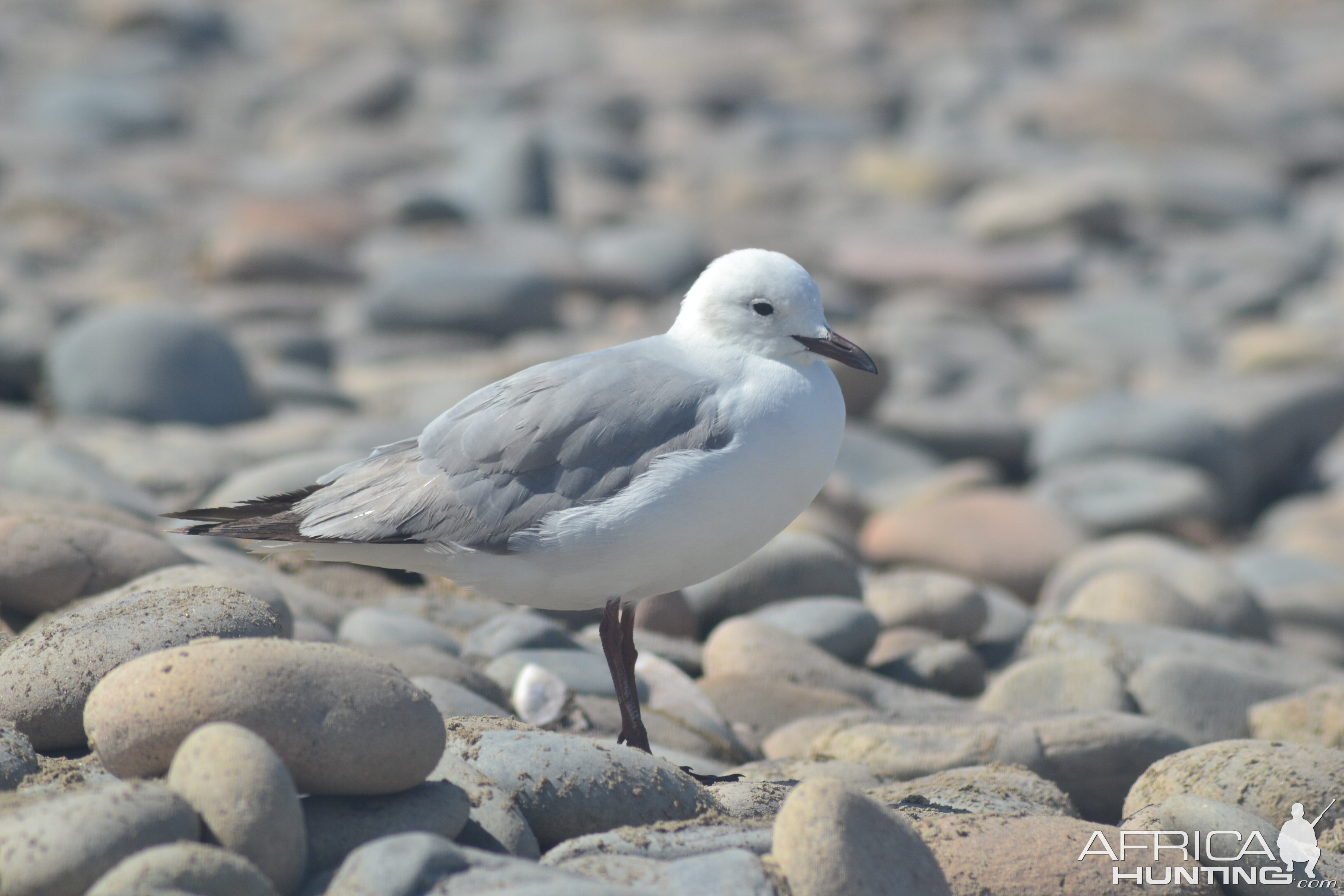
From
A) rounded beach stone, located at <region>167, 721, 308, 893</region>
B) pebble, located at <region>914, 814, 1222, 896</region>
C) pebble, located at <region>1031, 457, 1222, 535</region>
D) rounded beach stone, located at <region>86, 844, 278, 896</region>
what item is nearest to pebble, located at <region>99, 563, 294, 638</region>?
rounded beach stone, located at <region>167, 721, 308, 893</region>

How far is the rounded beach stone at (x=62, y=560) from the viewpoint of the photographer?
4.92 meters

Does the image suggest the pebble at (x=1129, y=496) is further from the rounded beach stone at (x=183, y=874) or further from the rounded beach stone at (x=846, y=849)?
the rounded beach stone at (x=183, y=874)

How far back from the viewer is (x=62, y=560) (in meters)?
4.98

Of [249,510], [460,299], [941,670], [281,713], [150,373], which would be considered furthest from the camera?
[460,299]

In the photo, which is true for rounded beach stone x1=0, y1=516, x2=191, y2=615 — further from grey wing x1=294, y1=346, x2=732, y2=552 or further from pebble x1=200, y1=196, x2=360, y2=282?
pebble x1=200, y1=196, x2=360, y2=282

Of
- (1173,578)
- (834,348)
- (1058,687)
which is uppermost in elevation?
(834,348)

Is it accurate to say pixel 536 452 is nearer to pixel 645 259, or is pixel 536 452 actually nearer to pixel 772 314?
pixel 772 314

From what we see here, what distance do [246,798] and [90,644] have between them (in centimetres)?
106

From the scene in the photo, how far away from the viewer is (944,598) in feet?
21.6

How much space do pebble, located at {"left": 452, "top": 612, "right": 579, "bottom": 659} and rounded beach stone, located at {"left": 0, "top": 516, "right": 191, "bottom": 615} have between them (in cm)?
123

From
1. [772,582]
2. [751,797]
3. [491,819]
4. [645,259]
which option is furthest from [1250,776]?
[645,259]

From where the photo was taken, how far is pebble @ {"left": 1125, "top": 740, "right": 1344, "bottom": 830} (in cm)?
415

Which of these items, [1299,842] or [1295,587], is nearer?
[1299,842]

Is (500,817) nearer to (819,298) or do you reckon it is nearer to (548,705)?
(548,705)
